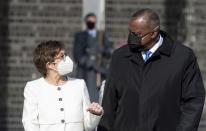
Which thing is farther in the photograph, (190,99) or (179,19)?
(179,19)

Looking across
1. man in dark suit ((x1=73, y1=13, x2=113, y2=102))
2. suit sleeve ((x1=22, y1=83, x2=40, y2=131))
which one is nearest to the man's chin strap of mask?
suit sleeve ((x1=22, y1=83, x2=40, y2=131))

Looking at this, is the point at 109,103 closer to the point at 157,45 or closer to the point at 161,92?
the point at 161,92

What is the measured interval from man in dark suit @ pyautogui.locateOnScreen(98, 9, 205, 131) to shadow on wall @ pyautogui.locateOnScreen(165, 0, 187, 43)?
809 cm

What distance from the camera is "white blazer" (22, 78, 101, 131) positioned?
270 inches

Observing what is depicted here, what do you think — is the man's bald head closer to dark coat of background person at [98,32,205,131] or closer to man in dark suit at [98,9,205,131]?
man in dark suit at [98,9,205,131]

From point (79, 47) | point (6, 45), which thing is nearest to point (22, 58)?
point (6, 45)

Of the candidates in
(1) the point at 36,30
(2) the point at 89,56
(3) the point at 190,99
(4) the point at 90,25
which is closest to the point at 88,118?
(3) the point at 190,99

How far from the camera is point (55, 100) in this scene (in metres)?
6.91

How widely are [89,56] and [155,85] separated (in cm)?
712

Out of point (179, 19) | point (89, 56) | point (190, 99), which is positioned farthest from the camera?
point (179, 19)

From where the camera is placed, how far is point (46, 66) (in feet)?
22.9

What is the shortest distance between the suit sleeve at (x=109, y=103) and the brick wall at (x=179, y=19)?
7754 millimetres

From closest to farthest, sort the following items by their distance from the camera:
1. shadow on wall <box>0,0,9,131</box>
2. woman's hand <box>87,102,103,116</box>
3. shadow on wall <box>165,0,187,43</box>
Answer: woman's hand <box>87,102,103,116</box>
shadow on wall <box>0,0,9,131</box>
shadow on wall <box>165,0,187,43</box>

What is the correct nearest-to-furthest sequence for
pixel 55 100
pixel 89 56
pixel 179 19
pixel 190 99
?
pixel 190 99
pixel 55 100
pixel 89 56
pixel 179 19
